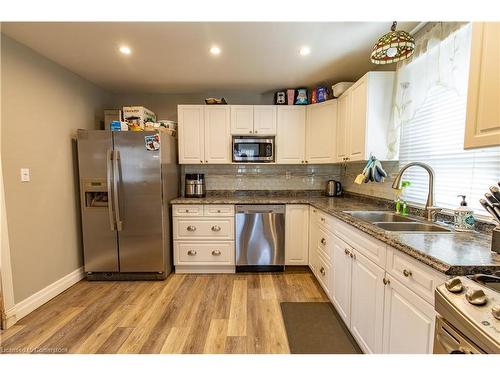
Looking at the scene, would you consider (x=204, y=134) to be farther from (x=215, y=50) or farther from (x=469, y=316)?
(x=469, y=316)

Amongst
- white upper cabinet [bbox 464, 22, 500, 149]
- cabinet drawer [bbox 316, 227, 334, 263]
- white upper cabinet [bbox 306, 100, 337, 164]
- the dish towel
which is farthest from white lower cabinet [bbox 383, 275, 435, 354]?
white upper cabinet [bbox 306, 100, 337, 164]

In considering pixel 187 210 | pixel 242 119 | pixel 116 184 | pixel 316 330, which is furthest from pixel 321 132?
pixel 116 184

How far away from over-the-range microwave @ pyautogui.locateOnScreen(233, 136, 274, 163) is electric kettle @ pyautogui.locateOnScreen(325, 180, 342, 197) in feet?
3.12

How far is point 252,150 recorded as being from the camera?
3023 millimetres

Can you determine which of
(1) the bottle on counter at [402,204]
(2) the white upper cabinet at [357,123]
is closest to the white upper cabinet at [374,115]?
(2) the white upper cabinet at [357,123]

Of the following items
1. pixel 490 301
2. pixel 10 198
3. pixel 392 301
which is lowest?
pixel 392 301

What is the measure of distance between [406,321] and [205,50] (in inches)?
97.8

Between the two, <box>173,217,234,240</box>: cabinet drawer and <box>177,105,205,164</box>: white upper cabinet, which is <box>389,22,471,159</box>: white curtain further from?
<box>177,105,205,164</box>: white upper cabinet

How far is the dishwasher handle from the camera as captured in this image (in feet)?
9.11

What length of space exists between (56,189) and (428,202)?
11.3 ft
